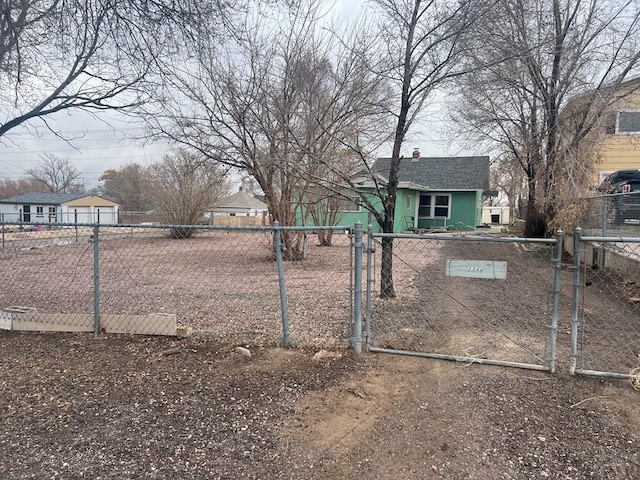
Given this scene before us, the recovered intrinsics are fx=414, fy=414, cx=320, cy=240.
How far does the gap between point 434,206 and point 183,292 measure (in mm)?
17814

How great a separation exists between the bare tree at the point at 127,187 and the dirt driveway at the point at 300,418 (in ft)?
150

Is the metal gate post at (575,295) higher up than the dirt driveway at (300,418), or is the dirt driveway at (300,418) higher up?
the metal gate post at (575,295)

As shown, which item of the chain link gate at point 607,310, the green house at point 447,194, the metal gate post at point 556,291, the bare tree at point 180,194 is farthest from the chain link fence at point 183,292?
the green house at point 447,194

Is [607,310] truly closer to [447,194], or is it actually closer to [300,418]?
[300,418]

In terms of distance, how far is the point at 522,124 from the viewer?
12.1 metres

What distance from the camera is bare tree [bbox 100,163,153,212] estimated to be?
49.1 meters

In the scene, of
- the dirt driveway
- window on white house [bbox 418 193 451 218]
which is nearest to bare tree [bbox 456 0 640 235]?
the dirt driveway

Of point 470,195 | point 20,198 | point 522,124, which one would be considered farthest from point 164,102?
point 20,198

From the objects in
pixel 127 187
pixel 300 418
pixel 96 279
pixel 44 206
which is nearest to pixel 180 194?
pixel 96 279

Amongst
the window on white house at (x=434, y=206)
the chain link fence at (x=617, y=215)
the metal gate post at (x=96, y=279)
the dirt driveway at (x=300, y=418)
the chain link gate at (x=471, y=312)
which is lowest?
the dirt driveway at (x=300, y=418)

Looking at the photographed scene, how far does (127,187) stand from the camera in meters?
52.0

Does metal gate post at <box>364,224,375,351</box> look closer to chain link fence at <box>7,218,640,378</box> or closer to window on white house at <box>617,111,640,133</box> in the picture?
chain link fence at <box>7,218,640,378</box>

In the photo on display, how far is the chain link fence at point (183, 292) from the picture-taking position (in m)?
4.22

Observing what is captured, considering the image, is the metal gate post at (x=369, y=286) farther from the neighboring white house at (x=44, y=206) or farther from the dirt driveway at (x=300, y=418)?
the neighboring white house at (x=44, y=206)
